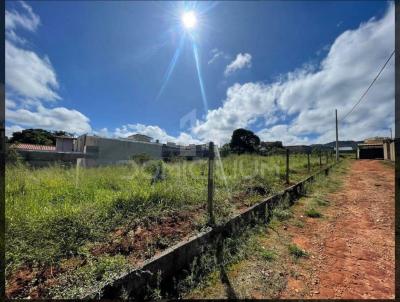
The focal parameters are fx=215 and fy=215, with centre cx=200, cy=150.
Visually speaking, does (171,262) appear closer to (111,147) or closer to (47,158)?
(47,158)

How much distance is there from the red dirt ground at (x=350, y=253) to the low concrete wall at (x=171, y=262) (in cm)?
90

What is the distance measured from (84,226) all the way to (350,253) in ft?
11.0

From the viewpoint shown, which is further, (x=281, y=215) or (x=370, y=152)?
(x=370, y=152)

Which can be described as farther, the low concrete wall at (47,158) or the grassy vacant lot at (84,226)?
the low concrete wall at (47,158)

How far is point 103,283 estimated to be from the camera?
161cm

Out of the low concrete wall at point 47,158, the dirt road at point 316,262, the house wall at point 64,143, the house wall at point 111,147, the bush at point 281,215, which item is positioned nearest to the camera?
the dirt road at point 316,262

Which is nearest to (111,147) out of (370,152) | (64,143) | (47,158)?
(64,143)

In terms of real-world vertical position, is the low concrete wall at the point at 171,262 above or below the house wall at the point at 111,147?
below

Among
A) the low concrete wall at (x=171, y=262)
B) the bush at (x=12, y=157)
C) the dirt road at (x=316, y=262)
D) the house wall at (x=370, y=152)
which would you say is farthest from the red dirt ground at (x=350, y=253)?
the house wall at (x=370, y=152)

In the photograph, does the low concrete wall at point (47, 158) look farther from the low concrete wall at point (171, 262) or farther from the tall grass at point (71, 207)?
the low concrete wall at point (171, 262)

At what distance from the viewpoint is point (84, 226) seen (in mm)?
2459

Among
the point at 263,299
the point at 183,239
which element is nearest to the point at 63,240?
the point at 183,239

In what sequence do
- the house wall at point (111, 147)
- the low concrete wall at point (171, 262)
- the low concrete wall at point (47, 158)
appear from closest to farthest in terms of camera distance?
1. the low concrete wall at point (171, 262)
2. the low concrete wall at point (47, 158)
3. the house wall at point (111, 147)

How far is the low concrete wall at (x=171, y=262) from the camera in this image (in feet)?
5.46
